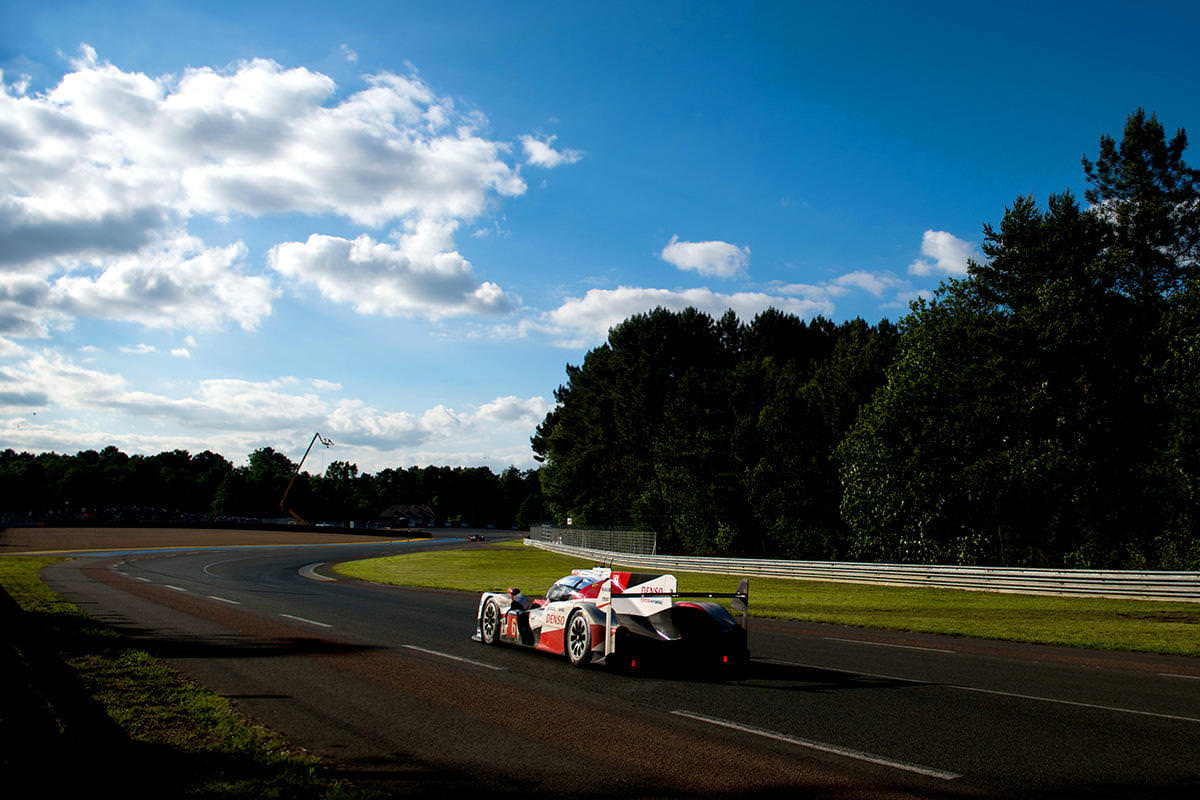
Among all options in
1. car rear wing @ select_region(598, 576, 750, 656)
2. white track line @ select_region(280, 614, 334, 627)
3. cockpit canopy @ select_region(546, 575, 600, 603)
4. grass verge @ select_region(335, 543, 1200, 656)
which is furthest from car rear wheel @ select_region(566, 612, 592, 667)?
grass verge @ select_region(335, 543, 1200, 656)

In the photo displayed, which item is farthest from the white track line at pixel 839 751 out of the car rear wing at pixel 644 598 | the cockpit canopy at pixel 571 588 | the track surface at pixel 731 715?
the cockpit canopy at pixel 571 588

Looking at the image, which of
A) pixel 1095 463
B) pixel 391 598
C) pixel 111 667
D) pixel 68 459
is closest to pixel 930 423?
pixel 1095 463

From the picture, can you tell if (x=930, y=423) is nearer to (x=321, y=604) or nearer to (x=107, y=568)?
(x=321, y=604)

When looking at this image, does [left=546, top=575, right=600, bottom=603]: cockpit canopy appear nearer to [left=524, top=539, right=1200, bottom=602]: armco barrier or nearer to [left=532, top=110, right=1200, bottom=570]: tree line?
[left=524, top=539, right=1200, bottom=602]: armco barrier

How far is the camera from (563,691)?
29.6 feet

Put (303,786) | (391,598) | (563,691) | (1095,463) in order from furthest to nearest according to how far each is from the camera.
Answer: (1095,463) → (391,598) → (563,691) → (303,786)

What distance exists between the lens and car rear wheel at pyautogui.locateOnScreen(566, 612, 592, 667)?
1055cm

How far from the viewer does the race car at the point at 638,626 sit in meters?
9.98

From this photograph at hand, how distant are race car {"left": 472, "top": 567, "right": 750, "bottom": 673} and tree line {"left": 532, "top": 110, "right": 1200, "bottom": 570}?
87.3 feet

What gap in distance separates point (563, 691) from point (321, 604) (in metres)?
13.4

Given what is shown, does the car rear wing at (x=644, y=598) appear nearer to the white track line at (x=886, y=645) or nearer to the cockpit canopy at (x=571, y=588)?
the cockpit canopy at (x=571, y=588)

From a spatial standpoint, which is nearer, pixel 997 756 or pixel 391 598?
pixel 997 756

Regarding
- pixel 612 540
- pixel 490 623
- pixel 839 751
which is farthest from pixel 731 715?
pixel 612 540

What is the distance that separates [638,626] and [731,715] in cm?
259
